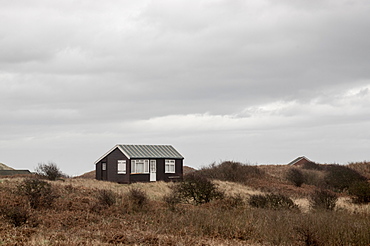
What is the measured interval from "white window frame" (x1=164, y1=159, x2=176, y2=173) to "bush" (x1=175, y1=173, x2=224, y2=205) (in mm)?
18639

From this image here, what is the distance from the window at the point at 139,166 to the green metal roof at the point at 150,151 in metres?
0.57

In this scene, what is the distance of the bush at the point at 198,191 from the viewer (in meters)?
22.1

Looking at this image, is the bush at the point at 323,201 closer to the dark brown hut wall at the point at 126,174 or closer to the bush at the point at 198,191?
the bush at the point at 198,191

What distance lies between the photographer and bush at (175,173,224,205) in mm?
22094

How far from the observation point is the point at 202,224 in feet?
43.1

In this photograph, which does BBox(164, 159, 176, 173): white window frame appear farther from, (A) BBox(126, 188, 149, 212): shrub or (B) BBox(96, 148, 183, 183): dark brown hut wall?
(A) BBox(126, 188, 149, 212): shrub

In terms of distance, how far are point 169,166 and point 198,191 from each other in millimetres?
19911

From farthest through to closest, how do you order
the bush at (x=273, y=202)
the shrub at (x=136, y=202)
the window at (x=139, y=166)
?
1. the window at (x=139, y=166)
2. the bush at (x=273, y=202)
3. the shrub at (x=136, y=202)

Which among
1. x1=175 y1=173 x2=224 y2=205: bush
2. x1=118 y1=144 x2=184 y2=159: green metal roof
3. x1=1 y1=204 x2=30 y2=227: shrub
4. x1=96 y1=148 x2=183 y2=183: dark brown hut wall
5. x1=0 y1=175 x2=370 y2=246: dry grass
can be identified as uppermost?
x1=118 y1=144 x2=184 y2=159: green metal roof

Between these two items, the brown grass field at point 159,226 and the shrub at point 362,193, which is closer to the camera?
the brown grass field at point 159,226

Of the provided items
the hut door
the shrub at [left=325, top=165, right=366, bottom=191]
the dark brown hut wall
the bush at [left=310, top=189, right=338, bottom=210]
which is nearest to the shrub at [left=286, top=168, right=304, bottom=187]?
the shrub at [left=325, top=165, right=366, bottom=191]

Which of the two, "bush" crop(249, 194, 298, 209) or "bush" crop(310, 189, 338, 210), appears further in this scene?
"bush" crop(310, 189, 338, 210)

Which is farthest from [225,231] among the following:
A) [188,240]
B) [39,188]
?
[39,188]

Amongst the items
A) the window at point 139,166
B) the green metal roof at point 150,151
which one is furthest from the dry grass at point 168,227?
the green metal roof at point 150,151
